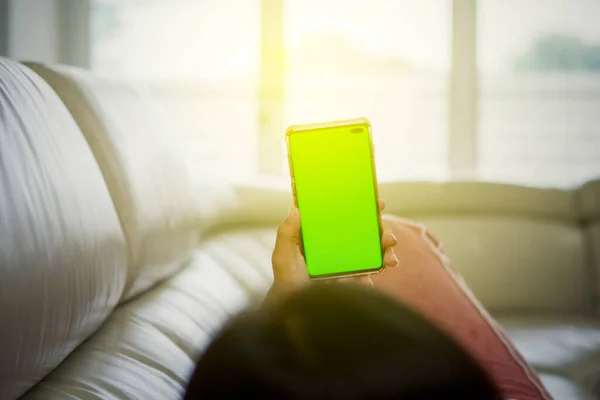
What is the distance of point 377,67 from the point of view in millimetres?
2881

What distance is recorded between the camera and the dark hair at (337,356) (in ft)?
0.94

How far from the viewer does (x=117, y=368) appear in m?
0.71

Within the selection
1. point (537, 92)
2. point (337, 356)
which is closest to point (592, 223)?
point (537, 92)

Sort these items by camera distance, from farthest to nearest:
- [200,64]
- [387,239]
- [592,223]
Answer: [200,64] < [592,223] < [387,239]

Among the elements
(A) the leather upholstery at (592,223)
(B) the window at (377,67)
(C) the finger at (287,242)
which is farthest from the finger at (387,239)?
(B) the window at (377,67)

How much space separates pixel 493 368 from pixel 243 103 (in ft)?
6.61

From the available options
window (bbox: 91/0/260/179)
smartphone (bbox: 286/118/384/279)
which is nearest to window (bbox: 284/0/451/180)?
window (bbox: 91/0/260/179)

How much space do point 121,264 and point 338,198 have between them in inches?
12.1

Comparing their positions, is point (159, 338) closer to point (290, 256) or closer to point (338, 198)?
point (290, 256)

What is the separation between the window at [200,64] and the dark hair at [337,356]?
2553 millimetres

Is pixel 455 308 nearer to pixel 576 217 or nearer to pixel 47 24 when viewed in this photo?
pixel 576 217

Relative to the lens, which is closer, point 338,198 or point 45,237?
point 45,237

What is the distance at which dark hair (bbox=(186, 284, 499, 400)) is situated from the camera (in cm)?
29

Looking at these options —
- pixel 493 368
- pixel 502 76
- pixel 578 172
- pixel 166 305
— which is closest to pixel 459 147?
pixel 502 76
